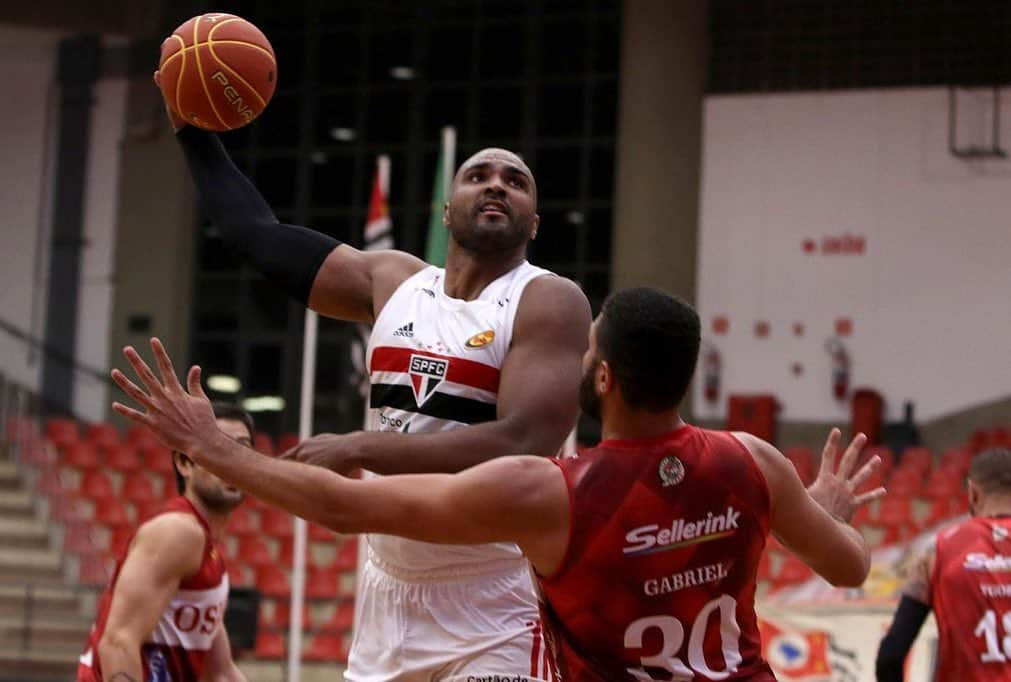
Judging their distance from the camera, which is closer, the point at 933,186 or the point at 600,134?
the point at 933,186

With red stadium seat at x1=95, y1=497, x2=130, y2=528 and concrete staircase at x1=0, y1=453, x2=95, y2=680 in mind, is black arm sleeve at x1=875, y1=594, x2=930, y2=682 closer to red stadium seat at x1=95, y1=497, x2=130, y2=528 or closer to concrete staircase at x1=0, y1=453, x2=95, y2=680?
concrete staircase at x1=0, y1=453, x2=95, y2=680

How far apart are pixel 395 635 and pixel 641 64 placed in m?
15.3

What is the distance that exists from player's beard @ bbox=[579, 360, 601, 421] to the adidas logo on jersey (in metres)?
0.32

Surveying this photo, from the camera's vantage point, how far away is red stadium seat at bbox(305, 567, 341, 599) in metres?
15.3

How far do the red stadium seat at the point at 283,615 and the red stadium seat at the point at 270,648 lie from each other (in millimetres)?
355

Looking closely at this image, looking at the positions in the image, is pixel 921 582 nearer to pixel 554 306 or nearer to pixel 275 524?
pixel 554 306

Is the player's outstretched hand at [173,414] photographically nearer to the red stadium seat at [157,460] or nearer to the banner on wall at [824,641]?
the banner on wall at [824,641]

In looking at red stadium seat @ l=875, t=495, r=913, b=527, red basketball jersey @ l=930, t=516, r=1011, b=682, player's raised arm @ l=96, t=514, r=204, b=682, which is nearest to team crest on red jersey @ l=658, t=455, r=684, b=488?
player's raised arm @ l=96, t=514, r=204, b=682

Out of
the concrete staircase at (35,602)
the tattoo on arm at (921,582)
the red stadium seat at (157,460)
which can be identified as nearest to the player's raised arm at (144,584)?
the tattoo on arm at (921,582)

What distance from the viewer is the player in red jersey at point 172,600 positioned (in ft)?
16.5

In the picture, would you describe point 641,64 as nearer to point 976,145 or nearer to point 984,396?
point 976,145

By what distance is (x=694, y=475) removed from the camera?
3396mm

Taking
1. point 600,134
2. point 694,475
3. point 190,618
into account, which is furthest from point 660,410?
point 600,134

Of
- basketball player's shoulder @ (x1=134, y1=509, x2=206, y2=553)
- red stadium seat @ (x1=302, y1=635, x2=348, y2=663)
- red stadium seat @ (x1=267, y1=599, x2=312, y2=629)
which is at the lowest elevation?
red stadium seat @ (x1=302, y1=635, x2=348, y2=663)
